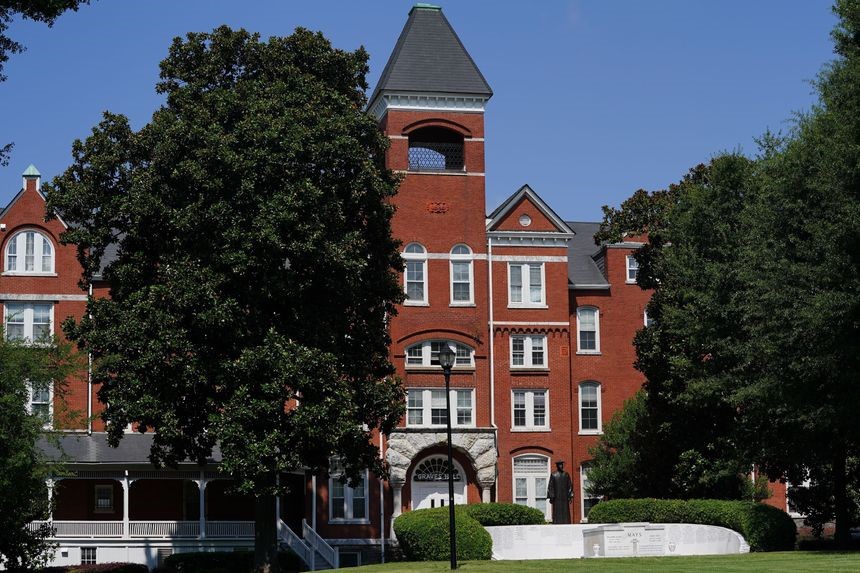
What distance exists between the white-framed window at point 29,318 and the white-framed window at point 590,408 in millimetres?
22381

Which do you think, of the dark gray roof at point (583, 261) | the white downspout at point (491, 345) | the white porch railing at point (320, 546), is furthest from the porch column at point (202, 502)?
the dark gray roof at point (583, 261)

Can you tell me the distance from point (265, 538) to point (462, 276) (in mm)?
18041

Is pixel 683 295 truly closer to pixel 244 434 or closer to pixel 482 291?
pixel 482 291

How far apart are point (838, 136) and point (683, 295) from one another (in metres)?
11.9

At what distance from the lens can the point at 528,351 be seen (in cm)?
5466

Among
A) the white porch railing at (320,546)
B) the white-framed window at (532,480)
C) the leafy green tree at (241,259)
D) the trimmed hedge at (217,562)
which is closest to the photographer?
the leafy green tree at (241,259)

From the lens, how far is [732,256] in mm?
44406

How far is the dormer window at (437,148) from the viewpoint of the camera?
54.7 meters

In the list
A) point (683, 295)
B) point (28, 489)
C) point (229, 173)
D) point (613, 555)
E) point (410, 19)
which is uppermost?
point (410, 19)

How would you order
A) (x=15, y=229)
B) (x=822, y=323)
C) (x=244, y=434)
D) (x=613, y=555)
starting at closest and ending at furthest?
(x=822, y=323), (x=244, y=434), (x=613, y=555), (x=15, y=229)

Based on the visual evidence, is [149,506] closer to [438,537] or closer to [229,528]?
[229,528]

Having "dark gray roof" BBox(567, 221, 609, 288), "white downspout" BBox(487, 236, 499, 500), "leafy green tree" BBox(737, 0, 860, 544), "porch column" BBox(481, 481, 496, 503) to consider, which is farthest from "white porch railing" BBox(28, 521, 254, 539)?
"leafy green tree" BBox(737, 0, 860, 544)

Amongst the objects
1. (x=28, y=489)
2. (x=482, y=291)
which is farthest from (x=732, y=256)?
(x=28, y=489)

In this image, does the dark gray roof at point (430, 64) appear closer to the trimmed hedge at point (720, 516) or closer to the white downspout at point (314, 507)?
the white downspout at point (314, 507)
